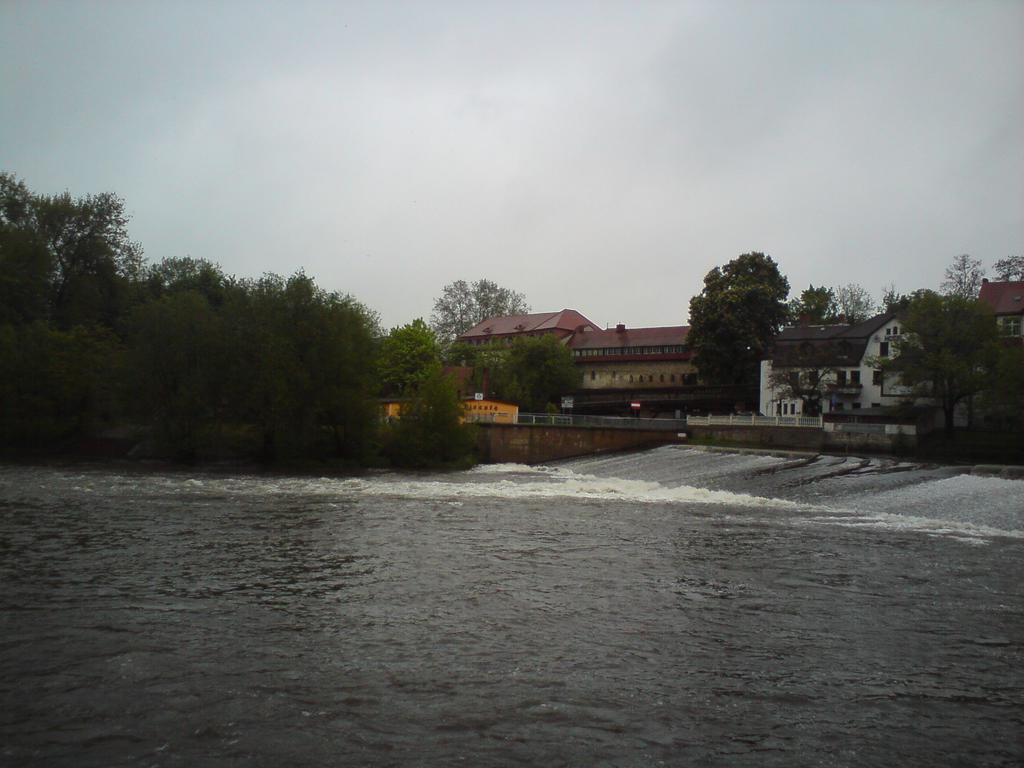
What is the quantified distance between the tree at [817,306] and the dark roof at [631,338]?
13537mm

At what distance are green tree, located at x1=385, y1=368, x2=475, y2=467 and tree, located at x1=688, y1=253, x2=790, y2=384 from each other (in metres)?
33.1

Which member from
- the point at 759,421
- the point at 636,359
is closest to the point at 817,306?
the point at 636,359

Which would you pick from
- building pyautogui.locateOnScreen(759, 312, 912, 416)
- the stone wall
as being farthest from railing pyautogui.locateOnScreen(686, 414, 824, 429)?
building pyautogui.locateOnScreen(759, 312, 912, 416)

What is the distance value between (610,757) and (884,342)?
69.8 meters

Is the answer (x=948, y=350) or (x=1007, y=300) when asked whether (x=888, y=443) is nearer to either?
(x=948, y=350)

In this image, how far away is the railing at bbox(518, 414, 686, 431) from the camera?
6094cm

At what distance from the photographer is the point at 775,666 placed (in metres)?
10.1

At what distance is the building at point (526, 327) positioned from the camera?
11625 cm

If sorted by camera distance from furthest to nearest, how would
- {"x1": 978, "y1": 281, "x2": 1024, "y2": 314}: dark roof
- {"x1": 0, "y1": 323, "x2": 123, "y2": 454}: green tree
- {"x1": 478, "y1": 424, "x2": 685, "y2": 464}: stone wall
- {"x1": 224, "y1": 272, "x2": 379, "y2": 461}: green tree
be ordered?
{"x1": 978, "y1": 281, "x2": 1024, "y2": 314}: dark roof, {"x1": 478, "y1": 424, "x2": 685, "y2": 464}: stone wall, {"x1": 0, "y1": 323, "x2": 123, "y2": 454}: green tree, {"x1": 224, "y1": 272, "x2": 379, "y2": 461}: green tree

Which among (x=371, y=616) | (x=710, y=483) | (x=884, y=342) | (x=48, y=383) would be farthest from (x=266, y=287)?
(x=884, y=342)

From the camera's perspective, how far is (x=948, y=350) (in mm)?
51250

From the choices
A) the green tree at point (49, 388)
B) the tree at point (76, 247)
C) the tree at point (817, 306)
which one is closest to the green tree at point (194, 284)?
the tree at point (76, 247)

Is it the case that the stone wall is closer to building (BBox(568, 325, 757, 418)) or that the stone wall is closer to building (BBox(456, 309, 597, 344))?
building (BBox(568, 325, 757, 418))

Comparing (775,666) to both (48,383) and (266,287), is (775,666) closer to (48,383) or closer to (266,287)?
(266,287)
